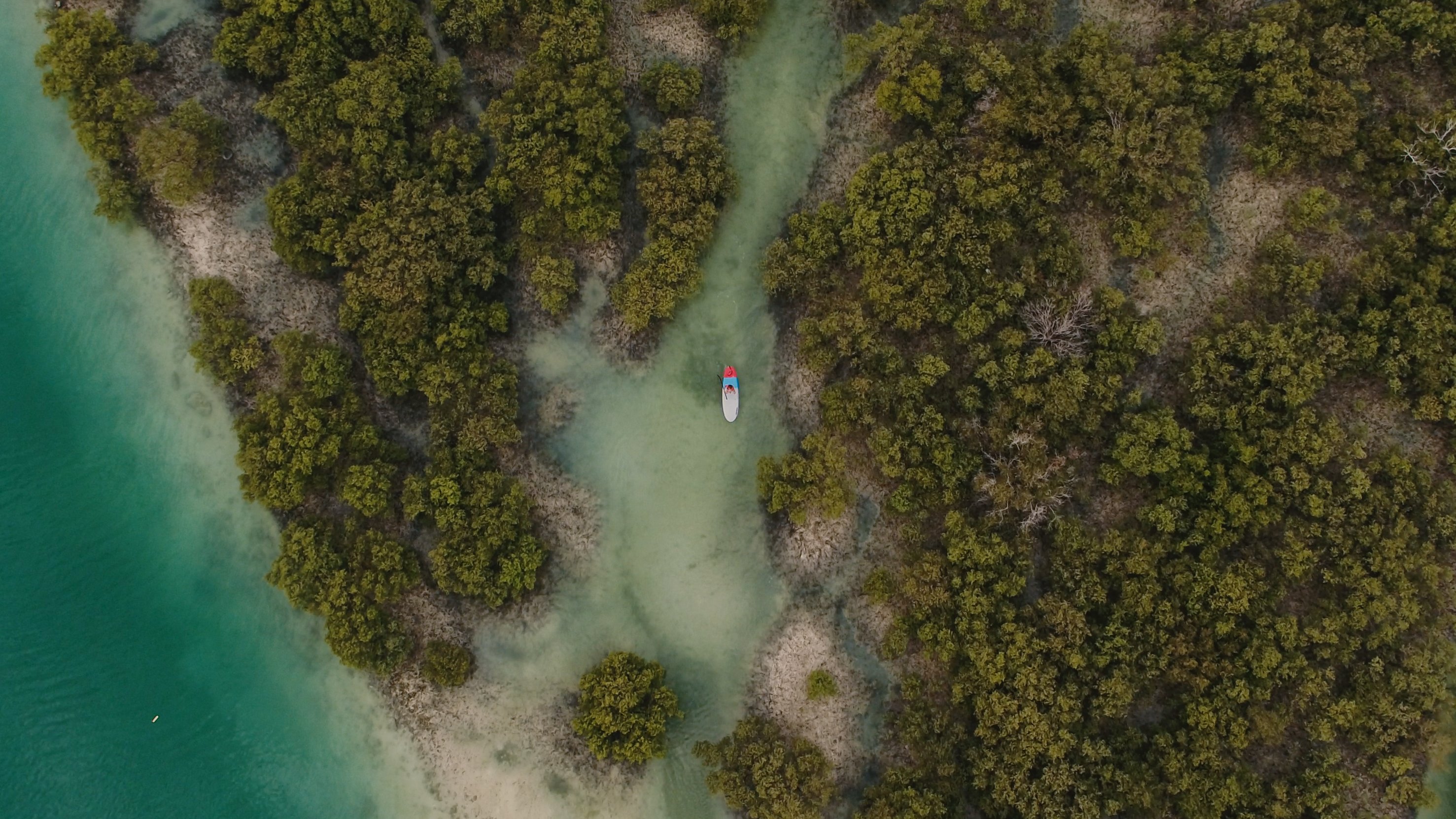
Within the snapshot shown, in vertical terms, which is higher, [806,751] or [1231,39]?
[1231,39]

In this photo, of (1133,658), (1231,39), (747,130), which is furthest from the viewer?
(747,130)

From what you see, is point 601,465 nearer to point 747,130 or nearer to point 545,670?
point 545,670

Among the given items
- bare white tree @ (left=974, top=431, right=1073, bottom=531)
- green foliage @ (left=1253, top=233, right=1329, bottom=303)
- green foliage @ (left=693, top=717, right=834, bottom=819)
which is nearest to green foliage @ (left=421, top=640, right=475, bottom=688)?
green foliage @ (left=693, top=717, right=834, bottom=819)

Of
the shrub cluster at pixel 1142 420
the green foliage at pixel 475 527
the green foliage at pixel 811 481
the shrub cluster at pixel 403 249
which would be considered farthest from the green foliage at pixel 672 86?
the green foliage at pixel 475 527

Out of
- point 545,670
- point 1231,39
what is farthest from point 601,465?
point 1231,39

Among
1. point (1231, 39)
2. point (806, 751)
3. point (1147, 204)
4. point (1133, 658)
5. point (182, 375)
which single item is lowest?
point (806, 751)

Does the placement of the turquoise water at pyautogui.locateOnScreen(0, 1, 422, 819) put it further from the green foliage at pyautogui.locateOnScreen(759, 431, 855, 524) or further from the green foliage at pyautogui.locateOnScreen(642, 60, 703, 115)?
the green foliage at pyautogui.locateOnScreen(642, 60, 703, 115)

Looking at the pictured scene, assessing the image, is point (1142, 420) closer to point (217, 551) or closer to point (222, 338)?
point (222, 338)

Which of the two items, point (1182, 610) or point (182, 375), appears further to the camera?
point (182, 375)
